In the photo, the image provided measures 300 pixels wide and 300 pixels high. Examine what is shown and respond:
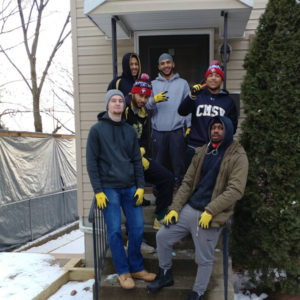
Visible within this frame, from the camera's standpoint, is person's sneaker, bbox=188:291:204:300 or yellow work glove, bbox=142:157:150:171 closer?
person's sneaker, bbox=188:291:204:300

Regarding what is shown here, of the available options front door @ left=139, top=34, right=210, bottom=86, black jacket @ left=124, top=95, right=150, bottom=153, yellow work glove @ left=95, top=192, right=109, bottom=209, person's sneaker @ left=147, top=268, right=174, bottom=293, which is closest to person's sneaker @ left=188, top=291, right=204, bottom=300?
person's sneaker @ left=147, top=268, right=174, bottom=293

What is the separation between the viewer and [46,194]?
33.1 feet

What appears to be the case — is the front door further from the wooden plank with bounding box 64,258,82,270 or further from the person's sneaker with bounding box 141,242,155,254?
the wooden plank with bounding box 64,258,82,270

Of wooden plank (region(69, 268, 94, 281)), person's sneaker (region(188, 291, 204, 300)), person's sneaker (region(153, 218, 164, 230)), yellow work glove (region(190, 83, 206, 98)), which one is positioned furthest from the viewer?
wooden plank (region(69, 268, 94, 281))

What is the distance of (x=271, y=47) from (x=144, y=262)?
2.65 m

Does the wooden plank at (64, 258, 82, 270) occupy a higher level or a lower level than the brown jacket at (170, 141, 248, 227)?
lower

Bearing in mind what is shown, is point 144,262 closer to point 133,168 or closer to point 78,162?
point 133,168

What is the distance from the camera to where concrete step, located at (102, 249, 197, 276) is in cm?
323

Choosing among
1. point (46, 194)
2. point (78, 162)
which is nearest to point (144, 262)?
point (78, 162)

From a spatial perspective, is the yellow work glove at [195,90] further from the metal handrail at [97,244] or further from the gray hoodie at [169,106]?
the metal handrail at [97,244]

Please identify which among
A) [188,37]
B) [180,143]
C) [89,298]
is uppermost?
[188,37]

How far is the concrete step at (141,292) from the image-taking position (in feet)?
9.59

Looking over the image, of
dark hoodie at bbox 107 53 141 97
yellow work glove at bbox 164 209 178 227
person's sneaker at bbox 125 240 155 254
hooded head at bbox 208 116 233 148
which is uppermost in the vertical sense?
dark hoodie at bbox 107 53 141 97

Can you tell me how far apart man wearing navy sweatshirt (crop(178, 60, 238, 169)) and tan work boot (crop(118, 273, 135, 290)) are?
1385 mm
